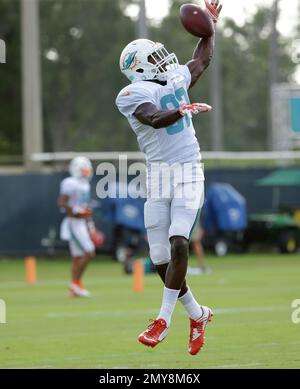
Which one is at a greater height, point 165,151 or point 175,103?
point 175,103

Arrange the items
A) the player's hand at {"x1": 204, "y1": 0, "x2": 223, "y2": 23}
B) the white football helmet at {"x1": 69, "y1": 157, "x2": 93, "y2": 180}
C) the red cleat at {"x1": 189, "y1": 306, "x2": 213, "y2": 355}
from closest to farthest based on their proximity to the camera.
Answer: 1. the red cleat at {"x1": 189, "y1": 306, "x2": 213, "y2": 355}
2. the player's hand at {"x1": 204, "y1": 0, "x2": 223, "y2": 23}
3. the white football helmet at {"x1": 69, "y1": 157, "x2": 93, "y2": 180}

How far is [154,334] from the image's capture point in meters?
8.03

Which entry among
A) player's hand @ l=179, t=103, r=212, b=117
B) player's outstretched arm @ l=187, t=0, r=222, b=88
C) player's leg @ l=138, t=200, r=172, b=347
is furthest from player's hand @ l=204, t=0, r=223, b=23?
player's leg @ l=138, t=200, r=172, b=347

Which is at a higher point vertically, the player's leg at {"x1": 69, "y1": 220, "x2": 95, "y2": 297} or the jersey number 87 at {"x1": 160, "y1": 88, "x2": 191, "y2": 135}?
the jersey number 87 at {"x1": 160, "y1": 88, "x2": 191, "y2": 135}

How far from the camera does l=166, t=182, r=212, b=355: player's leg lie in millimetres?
8102

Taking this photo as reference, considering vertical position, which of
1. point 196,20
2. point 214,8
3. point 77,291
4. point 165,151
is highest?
point 214,8

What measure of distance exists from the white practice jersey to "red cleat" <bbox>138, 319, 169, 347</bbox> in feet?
24.0

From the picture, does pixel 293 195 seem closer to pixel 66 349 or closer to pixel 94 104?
pixel 94 104

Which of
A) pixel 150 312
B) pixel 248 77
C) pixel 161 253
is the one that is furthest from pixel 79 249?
pixel 248 77

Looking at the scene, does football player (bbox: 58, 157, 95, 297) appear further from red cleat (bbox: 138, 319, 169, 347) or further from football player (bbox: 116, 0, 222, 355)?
red cleat (bbox: 138, 319, 169, 347)

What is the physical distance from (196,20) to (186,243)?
Answer: 1780 millimetres

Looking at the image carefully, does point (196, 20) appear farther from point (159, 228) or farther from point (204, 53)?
point (159, 228)

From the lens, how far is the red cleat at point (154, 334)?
26.2 feet
